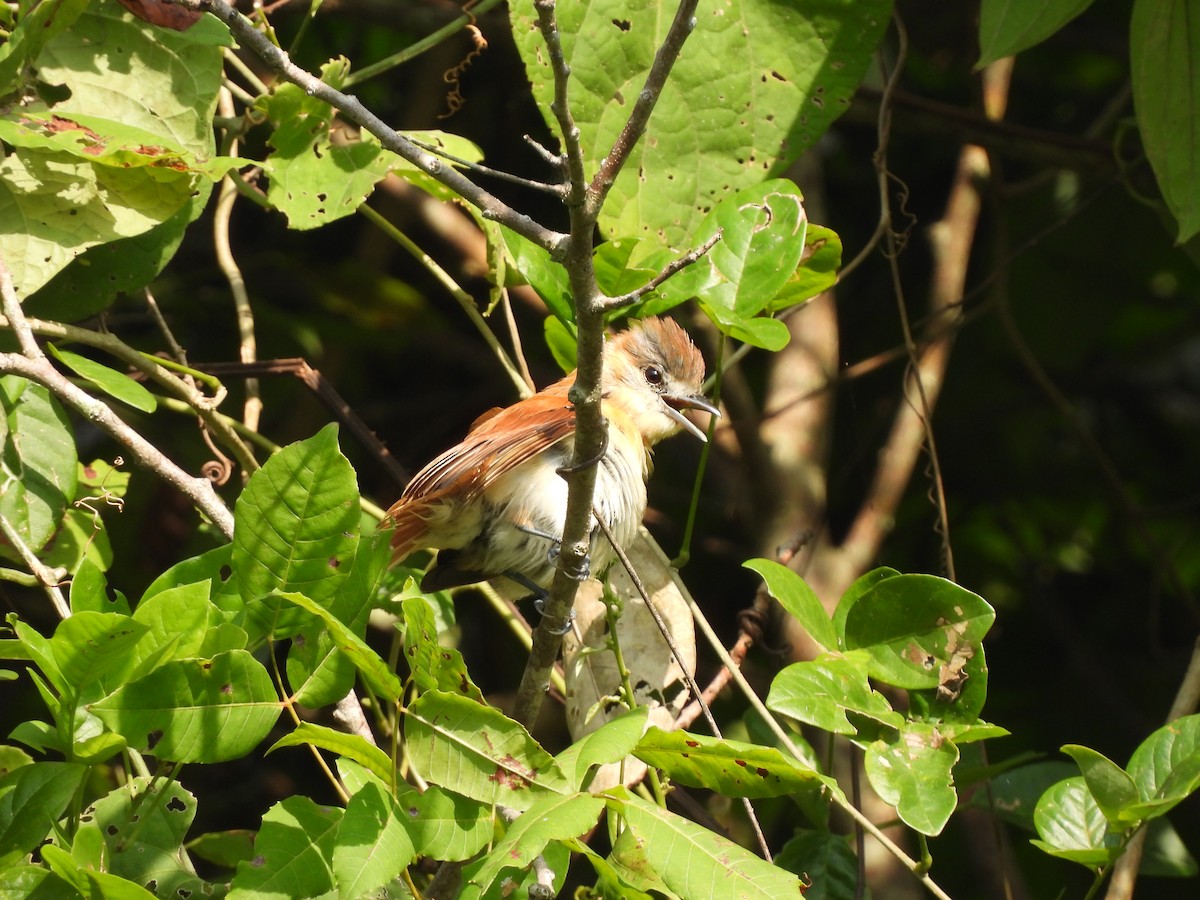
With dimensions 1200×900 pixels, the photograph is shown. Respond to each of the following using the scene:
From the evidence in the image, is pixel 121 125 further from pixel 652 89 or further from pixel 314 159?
pixel 652 89

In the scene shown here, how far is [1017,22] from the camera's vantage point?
2717mm

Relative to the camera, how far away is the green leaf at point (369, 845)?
1.69 metres

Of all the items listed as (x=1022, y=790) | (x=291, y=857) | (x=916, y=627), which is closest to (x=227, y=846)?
(x=291, y=857)

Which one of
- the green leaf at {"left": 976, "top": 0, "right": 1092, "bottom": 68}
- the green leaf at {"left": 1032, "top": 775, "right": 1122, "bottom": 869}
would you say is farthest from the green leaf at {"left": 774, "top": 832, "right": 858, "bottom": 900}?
the green leaf at {"left": 976, "top": 0, "right": 1092, "bottom": 68}

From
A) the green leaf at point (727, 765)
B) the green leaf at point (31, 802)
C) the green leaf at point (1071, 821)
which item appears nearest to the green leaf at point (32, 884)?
the green leaf at point (31, 802)

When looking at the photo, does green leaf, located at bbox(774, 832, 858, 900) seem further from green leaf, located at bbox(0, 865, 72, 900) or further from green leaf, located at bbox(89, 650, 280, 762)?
green leaf, located at bbox(0, 865, 72, 900)

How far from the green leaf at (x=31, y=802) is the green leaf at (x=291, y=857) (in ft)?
0.96

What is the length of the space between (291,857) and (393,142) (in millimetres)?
994

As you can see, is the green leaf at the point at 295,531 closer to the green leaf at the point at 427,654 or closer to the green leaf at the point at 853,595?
the green leaf at the point at 427,654

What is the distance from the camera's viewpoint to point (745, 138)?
2920 mm

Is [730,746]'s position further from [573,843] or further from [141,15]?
[141,15]

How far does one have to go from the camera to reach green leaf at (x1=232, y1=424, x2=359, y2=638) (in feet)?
6.44

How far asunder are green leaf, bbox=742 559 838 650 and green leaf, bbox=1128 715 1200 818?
0.55 m

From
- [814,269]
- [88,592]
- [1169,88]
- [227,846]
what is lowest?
[227,846]
